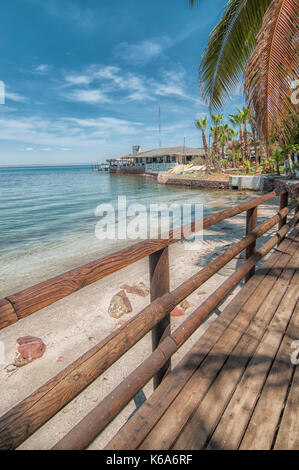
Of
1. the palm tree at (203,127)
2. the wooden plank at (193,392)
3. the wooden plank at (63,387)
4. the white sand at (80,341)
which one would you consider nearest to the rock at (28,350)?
the white sand at (80,341)

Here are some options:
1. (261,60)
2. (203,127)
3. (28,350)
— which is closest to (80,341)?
(28,350)

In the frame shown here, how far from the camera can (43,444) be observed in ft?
7.89

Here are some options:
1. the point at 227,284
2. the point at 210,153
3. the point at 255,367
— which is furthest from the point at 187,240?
the point at 210,153

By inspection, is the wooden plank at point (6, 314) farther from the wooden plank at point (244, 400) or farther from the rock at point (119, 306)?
the rock at point (119, 306)

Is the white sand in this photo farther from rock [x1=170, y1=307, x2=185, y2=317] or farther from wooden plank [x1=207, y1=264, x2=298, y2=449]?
wooden plank [x1=207, y1=264, x2=298, y2=449]

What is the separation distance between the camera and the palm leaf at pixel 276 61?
396 centimetres

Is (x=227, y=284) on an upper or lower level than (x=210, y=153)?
lower

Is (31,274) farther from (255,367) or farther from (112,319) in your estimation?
(255,367)

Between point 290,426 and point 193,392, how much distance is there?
58cm

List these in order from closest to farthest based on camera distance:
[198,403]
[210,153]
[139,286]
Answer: [198,403], [139,286], [210,153]

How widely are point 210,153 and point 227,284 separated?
3844 centimetres

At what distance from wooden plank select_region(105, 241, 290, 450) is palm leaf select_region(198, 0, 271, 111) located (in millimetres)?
5171

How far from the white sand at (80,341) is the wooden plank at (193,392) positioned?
3.79 feet

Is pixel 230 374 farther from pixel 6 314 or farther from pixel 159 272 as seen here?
pixel 6 314
